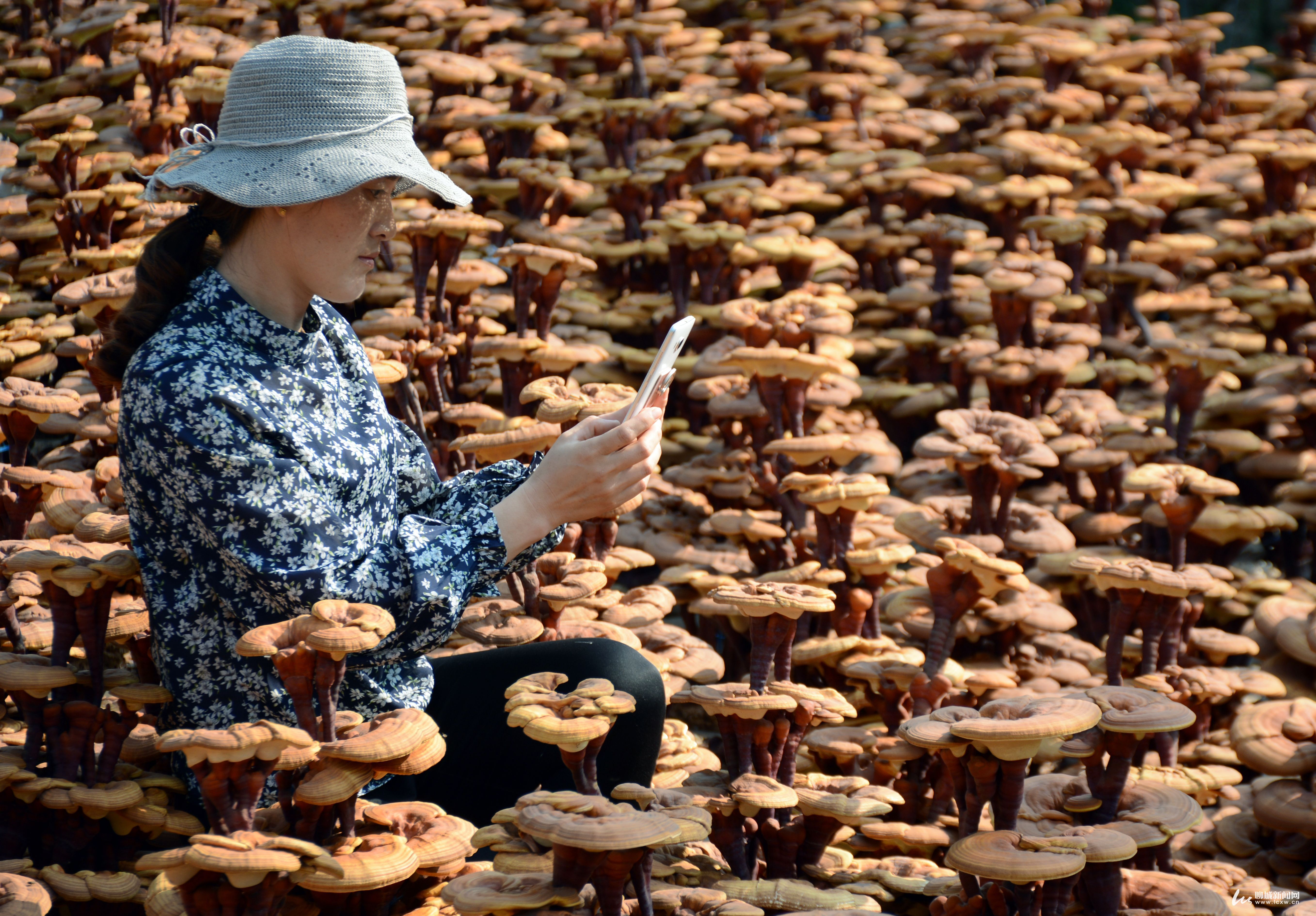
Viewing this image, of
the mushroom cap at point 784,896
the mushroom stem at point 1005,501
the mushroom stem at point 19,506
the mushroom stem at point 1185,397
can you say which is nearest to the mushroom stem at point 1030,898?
the mushroom cap at point 784,896

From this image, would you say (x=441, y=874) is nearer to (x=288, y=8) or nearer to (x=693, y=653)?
(x=693, y=653)

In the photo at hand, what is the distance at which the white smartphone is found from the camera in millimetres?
3119

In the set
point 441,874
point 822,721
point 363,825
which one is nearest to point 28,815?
point 363,825

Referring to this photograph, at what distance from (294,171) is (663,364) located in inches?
43.7

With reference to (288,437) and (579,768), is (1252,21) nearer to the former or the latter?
(579,768)

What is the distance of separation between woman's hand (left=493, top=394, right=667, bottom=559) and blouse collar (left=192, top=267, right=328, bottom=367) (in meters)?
0.73

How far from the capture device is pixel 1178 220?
30.2 ft

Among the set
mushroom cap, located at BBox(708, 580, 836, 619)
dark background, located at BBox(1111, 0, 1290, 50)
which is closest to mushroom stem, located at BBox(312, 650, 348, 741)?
mushroom cap, located at BBox(708, 580, 836, 619)

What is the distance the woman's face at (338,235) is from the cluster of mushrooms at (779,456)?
976 mm

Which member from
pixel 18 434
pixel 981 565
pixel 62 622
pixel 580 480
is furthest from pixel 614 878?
pixel 18 434

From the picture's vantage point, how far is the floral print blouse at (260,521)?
2807mm

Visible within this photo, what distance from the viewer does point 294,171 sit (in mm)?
2955

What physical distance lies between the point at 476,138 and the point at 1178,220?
18.8 ft

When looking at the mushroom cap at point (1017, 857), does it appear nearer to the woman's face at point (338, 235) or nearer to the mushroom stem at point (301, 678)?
the mushroom stem at point (301, 678)
